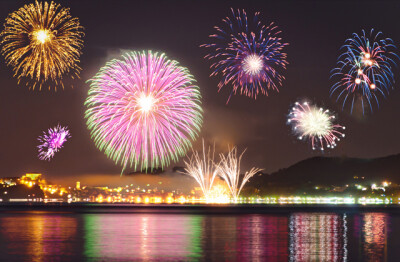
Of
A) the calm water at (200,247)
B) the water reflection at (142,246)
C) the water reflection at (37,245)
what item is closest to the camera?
the calm water at (200,247)

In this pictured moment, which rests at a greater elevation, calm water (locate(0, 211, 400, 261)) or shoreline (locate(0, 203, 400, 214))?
calm water (locate(0, 211, 400, 261))

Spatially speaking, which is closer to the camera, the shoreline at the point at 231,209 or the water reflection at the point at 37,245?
the water reflection at the point at 37,245

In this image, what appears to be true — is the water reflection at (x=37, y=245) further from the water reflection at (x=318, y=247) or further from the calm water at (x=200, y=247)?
the water reflection at (x=318, y=247)

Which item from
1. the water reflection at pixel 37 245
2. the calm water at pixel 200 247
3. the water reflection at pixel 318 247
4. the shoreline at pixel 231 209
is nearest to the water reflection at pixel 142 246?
the calm water at pixel 200 247

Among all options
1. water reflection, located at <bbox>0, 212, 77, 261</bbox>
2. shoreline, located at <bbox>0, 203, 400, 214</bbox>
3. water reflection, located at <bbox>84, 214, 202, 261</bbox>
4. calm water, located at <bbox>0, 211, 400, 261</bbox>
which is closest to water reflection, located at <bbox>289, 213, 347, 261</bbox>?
calm water, located at <bbox>0, 211, 400, 261</bbox>

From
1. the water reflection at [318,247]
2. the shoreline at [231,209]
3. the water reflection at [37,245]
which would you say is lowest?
the shoreline at [231,209]

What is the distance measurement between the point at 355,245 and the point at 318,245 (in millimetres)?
2429

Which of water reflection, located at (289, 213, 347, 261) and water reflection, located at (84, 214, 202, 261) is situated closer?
water reflection, located at (289, 213, 347, 261)

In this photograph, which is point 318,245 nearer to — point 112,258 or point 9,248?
point 112,258

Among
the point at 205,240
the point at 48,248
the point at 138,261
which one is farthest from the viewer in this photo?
the point at 205,240

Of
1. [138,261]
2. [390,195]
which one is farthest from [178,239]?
[390,195]

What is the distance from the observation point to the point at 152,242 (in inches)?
1492

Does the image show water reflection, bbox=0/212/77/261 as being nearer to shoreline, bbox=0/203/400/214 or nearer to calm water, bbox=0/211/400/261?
calm water, bbox=0/211/400/261

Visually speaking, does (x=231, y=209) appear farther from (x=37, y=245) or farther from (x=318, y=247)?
(x=37, y=245)
